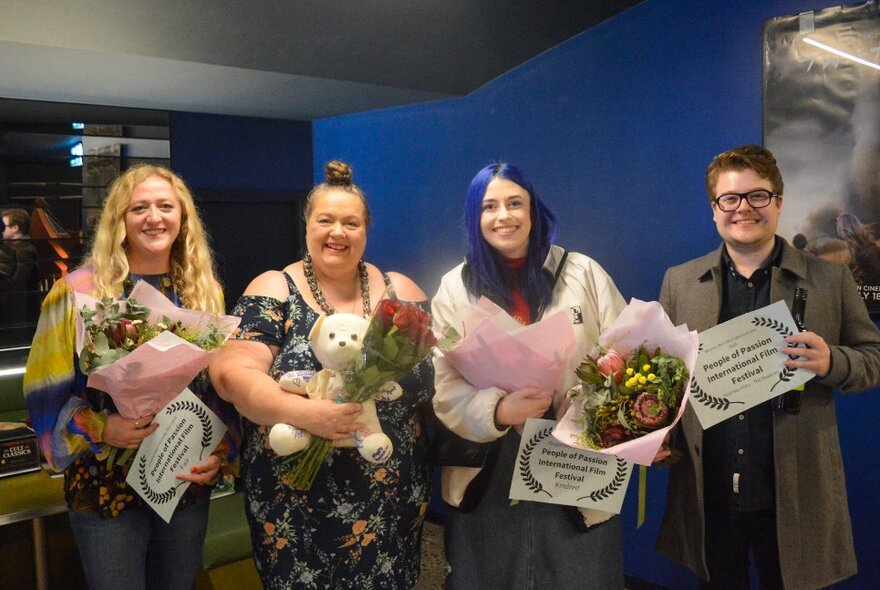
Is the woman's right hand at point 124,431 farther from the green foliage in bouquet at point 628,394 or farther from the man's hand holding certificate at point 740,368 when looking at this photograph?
the man's hand holding certificate at point 740,368

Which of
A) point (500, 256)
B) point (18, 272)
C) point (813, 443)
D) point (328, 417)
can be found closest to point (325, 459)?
point (328, 417)

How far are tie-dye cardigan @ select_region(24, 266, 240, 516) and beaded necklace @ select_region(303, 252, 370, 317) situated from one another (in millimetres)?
532

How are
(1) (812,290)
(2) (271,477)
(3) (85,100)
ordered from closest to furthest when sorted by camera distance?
1. (2) (271,477)
2. (1) (812,290)
3. (3) (85,100)

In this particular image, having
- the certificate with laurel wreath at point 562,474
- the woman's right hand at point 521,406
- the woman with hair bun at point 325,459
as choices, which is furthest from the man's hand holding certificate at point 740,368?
the woman with hair bun at point 325,459

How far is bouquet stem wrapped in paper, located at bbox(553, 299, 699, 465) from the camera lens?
1.60m

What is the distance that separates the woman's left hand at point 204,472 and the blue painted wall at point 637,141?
193cm

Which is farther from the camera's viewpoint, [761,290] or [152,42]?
[152,42]

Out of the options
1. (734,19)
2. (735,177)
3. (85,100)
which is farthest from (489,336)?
(85,100)

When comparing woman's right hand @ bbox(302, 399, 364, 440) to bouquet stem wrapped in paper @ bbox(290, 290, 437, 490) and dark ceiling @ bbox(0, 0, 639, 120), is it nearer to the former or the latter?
bouquet stem wrapped in paper @ bbox(290, 290, 437, 490)

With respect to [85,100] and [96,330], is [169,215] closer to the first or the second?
[96,330]

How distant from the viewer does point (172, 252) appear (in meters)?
2.04

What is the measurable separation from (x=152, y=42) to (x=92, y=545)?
171 cm

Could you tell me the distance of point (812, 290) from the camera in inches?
75.8

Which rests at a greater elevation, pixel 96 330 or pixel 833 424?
pixel 96 330
